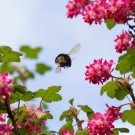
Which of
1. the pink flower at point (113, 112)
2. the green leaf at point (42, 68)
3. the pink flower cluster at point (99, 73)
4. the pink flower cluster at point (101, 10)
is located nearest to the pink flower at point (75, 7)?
the pink flower cluster at point (101, 10)

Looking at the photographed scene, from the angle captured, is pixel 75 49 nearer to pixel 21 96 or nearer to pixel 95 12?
pixel 95 12

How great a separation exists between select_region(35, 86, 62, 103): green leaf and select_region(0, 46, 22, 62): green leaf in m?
0.57

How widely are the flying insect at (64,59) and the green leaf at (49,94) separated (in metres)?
0.60

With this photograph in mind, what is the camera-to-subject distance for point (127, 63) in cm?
584

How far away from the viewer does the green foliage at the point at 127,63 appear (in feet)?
19.1

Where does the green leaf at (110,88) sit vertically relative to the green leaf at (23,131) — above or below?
above

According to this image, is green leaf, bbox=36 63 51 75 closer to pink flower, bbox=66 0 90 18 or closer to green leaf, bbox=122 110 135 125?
green leaf, bbox=122 110 135 125

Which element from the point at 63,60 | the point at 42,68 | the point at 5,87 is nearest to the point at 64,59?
the point at 63,60

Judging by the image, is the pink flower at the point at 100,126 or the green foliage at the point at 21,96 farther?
the pink flower at the point at 100,126

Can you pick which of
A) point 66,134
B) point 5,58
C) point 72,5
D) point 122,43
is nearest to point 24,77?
point 5,58

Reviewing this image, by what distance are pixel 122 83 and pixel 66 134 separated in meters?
1.05

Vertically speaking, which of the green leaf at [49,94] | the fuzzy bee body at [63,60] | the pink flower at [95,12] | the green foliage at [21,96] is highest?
the pink flower at [95,12]

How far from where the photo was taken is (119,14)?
22.0 ft

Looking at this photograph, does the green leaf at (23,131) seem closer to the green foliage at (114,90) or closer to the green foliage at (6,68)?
the green foliage at (6,68)
